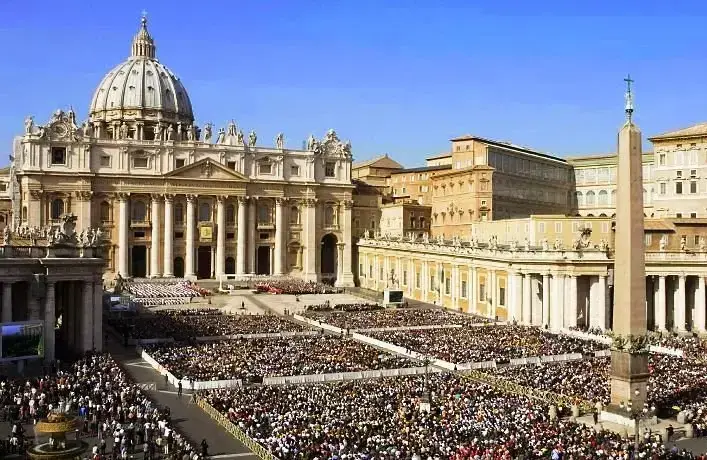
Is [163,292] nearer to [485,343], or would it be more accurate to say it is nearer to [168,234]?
[168,234]

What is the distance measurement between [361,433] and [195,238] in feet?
218

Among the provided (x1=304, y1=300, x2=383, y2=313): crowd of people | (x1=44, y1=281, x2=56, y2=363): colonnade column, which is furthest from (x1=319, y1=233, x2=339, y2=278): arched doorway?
(x1=44, y1=281, x2=56, y2=363): colonnade column

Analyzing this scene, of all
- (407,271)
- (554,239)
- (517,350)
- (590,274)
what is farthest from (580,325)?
(407,271)

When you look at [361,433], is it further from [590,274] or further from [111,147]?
[111,147]

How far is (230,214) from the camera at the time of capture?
90375 mm

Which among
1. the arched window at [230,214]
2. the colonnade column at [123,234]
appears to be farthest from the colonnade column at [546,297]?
the colonnade column at [123,234]

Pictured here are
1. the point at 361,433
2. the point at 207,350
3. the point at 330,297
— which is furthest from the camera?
the point at 330,297

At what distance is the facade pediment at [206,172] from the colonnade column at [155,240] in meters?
3.21

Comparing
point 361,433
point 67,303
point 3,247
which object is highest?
point 3,247

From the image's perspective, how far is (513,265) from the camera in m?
55.8

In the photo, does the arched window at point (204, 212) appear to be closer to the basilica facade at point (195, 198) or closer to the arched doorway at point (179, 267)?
the basilica facade at point (195, 198)

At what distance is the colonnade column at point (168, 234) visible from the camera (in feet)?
283

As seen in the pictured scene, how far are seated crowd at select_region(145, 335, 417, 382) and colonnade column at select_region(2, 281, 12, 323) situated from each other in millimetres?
6854

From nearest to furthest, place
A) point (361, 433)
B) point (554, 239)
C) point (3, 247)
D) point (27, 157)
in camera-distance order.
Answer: point (361, 433), point (3, 247), point (554, 239), point (27, 157)
